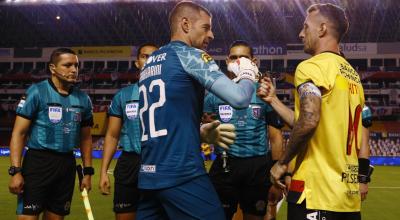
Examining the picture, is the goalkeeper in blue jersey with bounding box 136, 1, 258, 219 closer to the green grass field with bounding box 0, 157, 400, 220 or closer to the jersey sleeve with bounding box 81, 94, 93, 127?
the jersey sleeve with bounding box 81, 94, 93, 127

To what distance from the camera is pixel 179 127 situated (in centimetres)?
295

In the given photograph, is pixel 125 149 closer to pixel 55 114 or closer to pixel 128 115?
pixel 128 115

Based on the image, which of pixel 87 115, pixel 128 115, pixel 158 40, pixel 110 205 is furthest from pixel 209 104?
pixel 158 40

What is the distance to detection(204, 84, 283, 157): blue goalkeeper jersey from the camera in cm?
502

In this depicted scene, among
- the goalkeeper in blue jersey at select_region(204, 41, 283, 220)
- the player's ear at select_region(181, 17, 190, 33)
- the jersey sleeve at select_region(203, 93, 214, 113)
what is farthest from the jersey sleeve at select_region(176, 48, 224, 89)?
the jersey sleeve at select_region(203, 93, 214, 113)

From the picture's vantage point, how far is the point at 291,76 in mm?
42594

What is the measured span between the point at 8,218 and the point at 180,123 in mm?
6325

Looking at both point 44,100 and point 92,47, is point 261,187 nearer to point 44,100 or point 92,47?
point 44,100

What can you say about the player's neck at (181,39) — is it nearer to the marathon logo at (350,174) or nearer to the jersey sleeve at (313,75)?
the jersey sleeve at (313,75)

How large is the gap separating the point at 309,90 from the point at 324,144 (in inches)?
14.6

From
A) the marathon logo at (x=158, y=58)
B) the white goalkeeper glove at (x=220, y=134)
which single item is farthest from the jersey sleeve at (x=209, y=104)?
the marathon logo at (x=158, y=58)

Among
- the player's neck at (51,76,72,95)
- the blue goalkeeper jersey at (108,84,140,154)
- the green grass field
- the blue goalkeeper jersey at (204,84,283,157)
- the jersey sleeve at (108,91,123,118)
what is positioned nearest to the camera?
the blue goalkeeper jersey at (204,84,283,157)

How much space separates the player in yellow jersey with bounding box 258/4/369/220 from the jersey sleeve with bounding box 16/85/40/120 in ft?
9.44

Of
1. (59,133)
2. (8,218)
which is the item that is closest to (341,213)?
(59,133)
